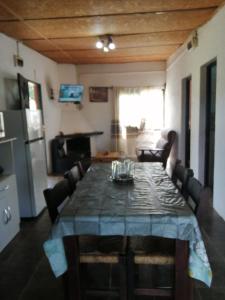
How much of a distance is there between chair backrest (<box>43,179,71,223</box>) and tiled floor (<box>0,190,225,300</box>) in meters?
0.65

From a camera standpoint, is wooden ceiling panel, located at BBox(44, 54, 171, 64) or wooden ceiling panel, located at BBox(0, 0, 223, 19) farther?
wooden ceiling panel, located at BBox(44, 54, 171, 64)

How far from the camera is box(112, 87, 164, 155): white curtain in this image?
21.5ft

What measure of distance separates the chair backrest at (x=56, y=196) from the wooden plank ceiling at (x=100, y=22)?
198cm

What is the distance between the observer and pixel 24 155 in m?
3.03

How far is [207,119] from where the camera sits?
3750 millimetres

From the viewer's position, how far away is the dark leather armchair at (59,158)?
216 inches

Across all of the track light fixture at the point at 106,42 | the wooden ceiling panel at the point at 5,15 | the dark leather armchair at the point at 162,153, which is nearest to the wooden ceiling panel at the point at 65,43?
the track light fixture at the point at 106,42

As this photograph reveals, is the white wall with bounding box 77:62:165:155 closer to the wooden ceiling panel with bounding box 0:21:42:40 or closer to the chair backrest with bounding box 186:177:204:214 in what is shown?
the wooden ceiling panel with bounding box 0:21:42:40

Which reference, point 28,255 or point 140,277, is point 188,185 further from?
point 28,255

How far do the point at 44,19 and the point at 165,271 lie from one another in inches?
124

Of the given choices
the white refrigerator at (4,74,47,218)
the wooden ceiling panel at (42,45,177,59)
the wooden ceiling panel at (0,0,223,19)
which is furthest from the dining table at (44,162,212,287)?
the wooden ceiling panel at (42,45,177,59)

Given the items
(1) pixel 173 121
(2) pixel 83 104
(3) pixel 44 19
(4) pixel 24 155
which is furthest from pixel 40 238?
(2) pixel 83 104

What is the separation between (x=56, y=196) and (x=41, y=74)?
4048mm

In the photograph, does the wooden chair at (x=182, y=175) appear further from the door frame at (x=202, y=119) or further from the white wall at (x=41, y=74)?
the white wall at (x=41, y=74)
